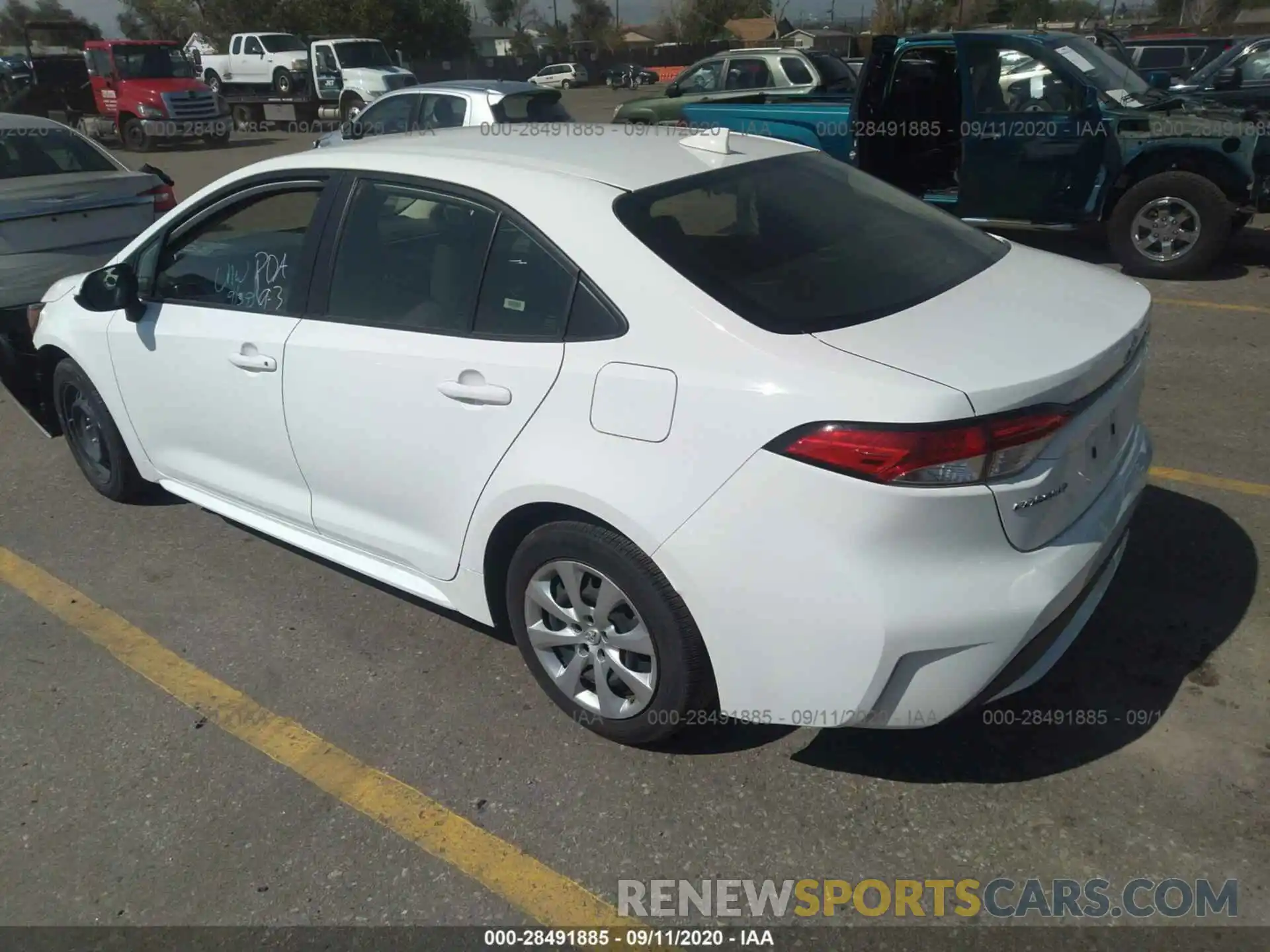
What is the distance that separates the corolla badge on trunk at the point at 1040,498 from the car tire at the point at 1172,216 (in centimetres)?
624

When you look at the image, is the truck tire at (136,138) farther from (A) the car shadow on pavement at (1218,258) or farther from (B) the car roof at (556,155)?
(B) the car roof at (556,155)

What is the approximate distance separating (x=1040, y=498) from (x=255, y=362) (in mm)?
2540

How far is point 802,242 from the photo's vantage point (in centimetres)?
287

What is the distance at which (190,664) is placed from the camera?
3.44 metres

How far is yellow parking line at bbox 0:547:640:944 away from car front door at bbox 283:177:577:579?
24.6 inches

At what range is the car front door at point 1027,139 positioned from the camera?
7.69 m

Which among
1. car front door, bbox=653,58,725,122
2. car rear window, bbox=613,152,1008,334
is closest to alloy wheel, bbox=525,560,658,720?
car rear window, bbox=613,152,1008,334

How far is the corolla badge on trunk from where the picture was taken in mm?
2279

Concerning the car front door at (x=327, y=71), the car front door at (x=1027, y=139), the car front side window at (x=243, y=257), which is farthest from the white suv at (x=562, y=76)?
the car front side window at (x=243, y=257)

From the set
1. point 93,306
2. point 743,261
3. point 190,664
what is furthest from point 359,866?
point 93,306

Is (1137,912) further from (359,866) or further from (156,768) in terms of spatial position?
(156,768)

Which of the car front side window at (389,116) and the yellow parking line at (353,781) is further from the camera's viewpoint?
the car front side window at (389,116)

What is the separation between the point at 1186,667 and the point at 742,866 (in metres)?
1.64

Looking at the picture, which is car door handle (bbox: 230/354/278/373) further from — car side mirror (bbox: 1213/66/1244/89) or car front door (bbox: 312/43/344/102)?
car front door (bbox: 312/43/344/102)
